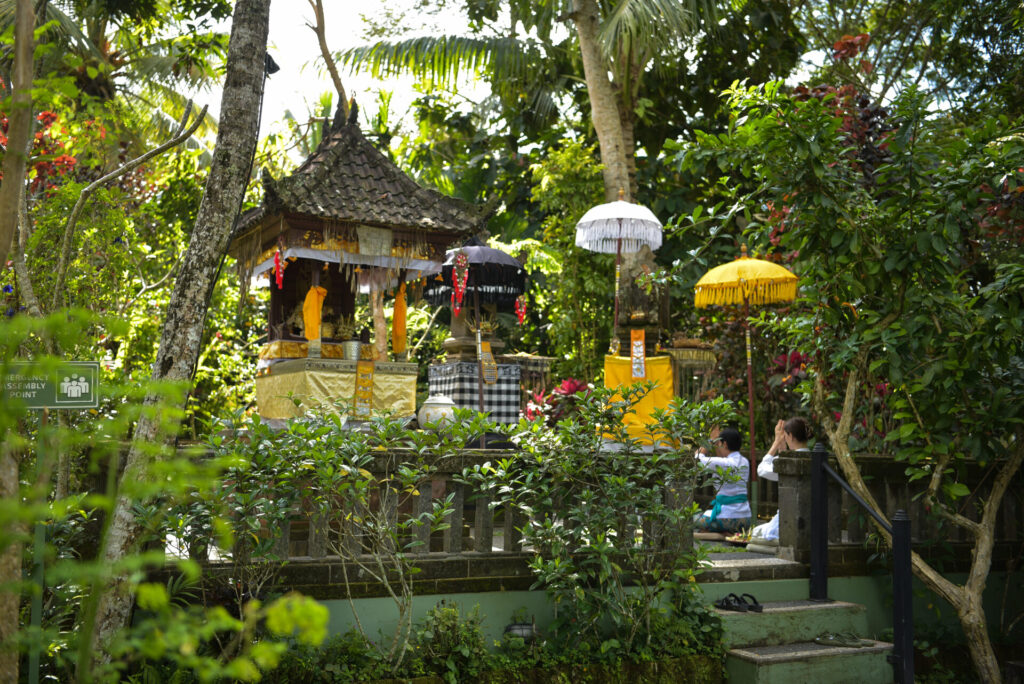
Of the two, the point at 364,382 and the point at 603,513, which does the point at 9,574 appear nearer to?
the point at 603,513

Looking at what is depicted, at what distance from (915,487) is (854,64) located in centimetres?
1115

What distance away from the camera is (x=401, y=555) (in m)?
5.46

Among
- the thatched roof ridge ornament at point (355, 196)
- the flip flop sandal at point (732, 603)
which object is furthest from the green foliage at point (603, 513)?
the thatched roof ridge ornament at point (355, 196)

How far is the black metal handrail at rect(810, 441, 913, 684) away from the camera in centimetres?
634

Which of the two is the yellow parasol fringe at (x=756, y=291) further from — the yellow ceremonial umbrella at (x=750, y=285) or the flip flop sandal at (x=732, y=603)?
the flip flop sandal at (x=732, y=603)

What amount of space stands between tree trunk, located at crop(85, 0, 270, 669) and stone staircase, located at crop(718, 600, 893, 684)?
4006mm

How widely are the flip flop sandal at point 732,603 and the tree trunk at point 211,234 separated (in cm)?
411

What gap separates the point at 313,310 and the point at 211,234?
5.75 meters

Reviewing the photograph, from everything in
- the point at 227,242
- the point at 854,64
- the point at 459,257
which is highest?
the point at 854,64

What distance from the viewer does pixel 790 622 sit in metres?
6.61

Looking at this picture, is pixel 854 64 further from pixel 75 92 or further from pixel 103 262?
pixel 75 92

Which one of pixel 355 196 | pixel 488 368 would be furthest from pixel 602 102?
pixel 488 368

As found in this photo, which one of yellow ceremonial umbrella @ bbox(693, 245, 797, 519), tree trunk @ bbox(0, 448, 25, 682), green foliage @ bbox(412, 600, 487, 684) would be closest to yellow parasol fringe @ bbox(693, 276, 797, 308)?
yellow ceremonial umbrella @ bbox(693, 245, 797, 519)

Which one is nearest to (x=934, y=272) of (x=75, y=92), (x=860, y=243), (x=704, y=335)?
(x=860, y=243)
